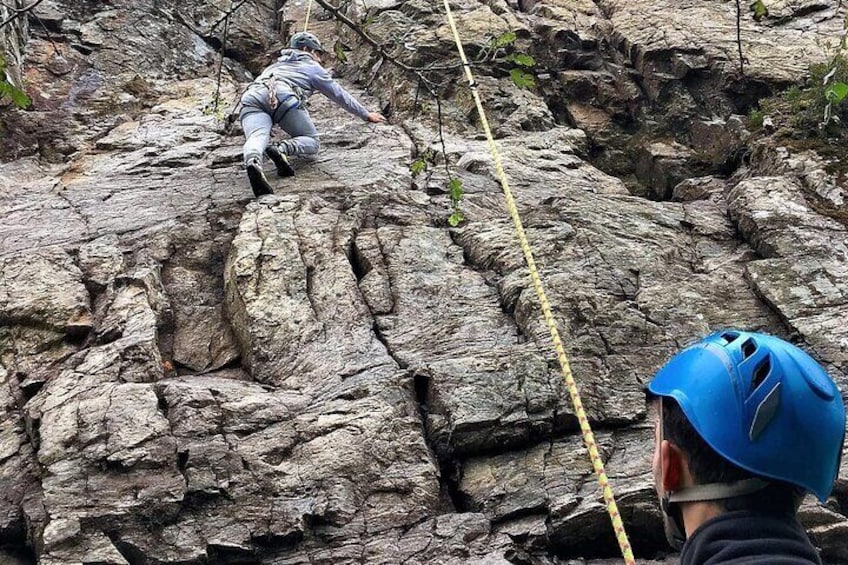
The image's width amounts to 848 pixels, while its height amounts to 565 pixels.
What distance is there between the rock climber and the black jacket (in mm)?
6640

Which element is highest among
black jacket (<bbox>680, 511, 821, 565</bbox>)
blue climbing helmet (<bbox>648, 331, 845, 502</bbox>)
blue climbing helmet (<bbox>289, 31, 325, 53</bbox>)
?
blue climbing helmet (<bbox>289, 31, 325, 53</bbox>)

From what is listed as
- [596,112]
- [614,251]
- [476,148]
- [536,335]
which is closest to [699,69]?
[596,112]

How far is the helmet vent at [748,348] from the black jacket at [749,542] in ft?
1.31

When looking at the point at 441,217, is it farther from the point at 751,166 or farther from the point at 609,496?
the point at 609,496

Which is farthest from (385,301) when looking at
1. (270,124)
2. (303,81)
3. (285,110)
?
(303,81)

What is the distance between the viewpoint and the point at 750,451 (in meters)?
1.84

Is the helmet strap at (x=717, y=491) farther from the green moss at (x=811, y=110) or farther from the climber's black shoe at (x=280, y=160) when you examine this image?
the green moss at (x=811, y=110)

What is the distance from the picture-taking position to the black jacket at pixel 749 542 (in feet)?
5.57

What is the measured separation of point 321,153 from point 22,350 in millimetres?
4341

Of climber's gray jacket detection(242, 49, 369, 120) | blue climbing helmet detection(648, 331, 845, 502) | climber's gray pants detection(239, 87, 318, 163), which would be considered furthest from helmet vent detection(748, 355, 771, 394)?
climber's gray jacket detection(242, 49, 369, 120)

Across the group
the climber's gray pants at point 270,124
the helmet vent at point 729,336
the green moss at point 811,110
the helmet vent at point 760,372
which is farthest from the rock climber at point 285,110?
the helmet vent at point 760,372

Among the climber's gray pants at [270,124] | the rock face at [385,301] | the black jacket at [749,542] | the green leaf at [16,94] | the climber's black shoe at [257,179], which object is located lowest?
the rock face at [385,301]

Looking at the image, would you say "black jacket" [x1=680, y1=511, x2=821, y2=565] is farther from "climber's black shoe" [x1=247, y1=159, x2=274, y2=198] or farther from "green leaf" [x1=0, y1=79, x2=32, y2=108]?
"climber's black shoe" [x1=247, y1=159, x2=274, y2=198]

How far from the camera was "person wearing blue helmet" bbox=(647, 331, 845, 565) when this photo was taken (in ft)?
5.89
